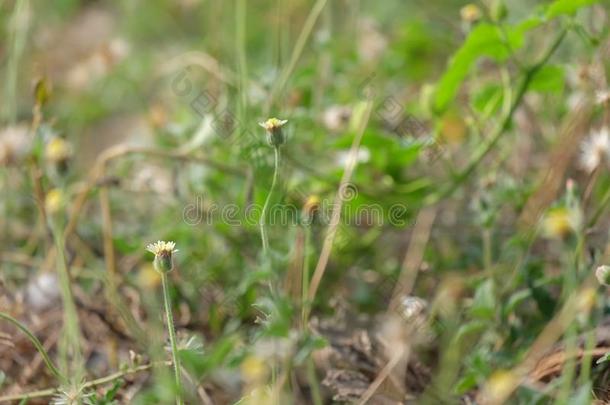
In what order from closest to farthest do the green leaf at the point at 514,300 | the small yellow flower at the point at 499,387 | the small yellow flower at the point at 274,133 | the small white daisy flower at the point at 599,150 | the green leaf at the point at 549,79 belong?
the small yellow flower at the point at 499,387 → the small yellow flower at the point at 274,133 → the green leaf at the point at 514,300 → the small white daisy flower at the point at 599,150 → the green leaf at the point at 549,79

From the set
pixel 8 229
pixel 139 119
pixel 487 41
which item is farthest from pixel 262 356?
pixel 139 119

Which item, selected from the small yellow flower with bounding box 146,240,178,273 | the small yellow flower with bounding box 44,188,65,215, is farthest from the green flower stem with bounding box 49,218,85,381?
the small yellow flower with bounding box 146,240,178,273

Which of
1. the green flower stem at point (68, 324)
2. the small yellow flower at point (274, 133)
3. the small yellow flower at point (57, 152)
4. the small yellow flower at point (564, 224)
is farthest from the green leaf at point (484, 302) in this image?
the small yellow flower at point (57, 152)

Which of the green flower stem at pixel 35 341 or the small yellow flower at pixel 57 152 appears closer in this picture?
the green flower stem at pixel 35 341

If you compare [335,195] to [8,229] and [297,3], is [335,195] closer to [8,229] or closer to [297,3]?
[8,229]

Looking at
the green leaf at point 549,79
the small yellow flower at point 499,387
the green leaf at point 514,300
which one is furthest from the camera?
the green leaf at point 549,79

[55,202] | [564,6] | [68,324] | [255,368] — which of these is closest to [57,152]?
[55,202]

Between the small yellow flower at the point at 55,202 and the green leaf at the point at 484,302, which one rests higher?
the small yellow flower at the point at 55,202

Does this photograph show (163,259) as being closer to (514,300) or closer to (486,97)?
(514,300)

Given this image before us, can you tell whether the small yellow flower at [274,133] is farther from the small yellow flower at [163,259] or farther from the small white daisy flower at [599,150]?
the small white daisy flower at [599,150]
